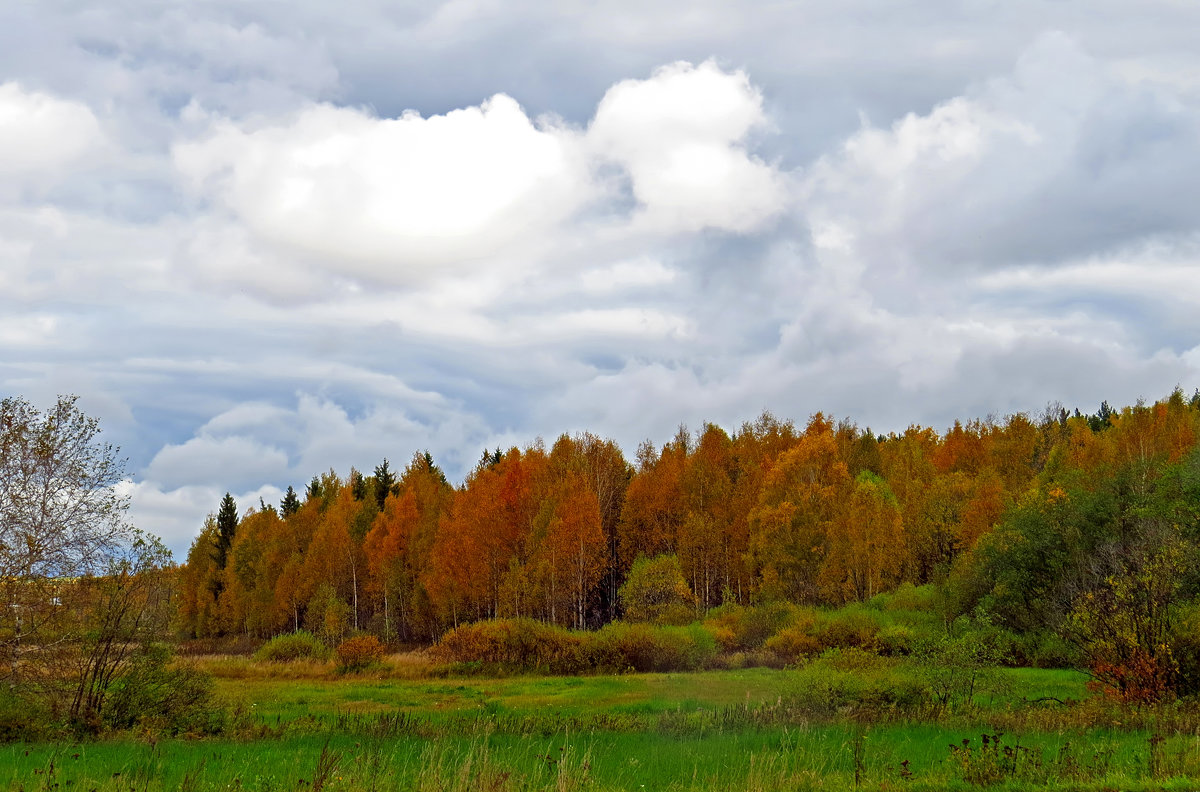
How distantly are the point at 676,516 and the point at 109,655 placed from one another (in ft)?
178

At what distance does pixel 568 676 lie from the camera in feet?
160

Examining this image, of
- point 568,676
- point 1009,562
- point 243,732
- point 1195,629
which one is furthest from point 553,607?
point 1195,629

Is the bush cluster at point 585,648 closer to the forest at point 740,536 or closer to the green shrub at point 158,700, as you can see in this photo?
the forest at point 740,536

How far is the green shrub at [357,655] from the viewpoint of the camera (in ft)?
176

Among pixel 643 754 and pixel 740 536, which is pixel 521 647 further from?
pixel 643 754

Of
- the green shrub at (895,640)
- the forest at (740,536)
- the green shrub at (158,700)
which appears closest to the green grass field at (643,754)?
the green shrub at (158,700)

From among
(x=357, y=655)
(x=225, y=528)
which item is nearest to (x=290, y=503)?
(x=225, y=528)

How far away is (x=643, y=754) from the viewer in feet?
61.6

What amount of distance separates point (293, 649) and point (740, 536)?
3391 cm

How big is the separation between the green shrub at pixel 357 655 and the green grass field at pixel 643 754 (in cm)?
2037

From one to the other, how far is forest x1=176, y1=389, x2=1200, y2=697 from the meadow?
633 cm

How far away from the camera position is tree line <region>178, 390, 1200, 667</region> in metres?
49.8

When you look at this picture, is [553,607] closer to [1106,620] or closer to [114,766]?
[1106,620]

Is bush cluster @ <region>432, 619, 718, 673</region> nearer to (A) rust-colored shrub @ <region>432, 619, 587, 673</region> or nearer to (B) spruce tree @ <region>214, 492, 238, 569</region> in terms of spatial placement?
(A) rust-colored shrub @ <region>432, 619, 587, 673</region>
